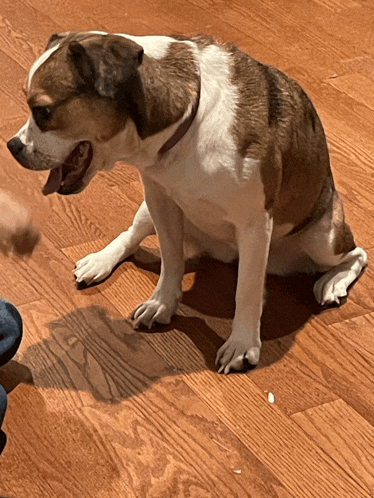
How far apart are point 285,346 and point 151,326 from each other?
1.13ft

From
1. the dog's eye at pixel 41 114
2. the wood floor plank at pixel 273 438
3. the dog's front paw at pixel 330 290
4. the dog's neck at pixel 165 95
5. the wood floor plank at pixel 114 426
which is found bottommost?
the wood floor plank at pixel 114 426

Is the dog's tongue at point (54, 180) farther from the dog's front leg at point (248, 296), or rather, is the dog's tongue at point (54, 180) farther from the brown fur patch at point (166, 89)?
the dog's front leg at point (248, 296)

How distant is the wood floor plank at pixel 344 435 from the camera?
1.83 metres

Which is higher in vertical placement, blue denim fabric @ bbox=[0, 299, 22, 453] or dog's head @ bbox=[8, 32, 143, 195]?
dog's head @ bbox=[8, 32, 143, 195]

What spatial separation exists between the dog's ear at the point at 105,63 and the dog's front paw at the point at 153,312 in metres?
0.65

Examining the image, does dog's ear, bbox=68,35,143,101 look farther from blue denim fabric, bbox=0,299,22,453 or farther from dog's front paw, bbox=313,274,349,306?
dog's front paw, bbox=313,274,349,306

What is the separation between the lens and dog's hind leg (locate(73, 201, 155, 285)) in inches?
93.3

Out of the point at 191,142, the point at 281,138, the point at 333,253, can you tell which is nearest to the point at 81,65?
the point at 191,142

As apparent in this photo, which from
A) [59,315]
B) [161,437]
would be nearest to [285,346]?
[161,437]

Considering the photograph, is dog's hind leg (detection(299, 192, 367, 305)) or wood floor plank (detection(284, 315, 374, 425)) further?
dog's hind leg (detection(299, 192, 367, 305))

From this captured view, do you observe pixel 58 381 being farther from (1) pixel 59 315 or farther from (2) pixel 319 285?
A: (2) pixel 319 285

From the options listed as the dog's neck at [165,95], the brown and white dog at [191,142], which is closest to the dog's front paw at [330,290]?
the brown and white dog at [191,142]

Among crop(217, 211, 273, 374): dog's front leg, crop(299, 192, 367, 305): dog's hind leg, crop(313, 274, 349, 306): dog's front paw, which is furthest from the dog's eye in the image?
crop(313, 274, 349, 306): dog's front paw

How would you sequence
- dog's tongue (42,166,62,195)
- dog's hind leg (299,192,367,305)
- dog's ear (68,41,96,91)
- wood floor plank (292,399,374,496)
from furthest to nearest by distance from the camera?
dog's hind leg (299,192,367,305), dog's tongue (42,166,62,195), wood floor plank (292,399,374,496), dog's ear (68,41,96,91)
